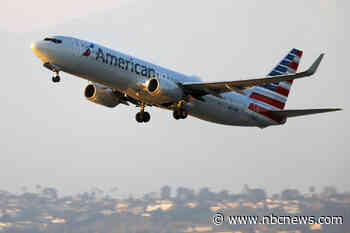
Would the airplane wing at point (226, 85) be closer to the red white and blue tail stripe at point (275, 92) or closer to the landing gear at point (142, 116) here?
the landing gear at point (142, 116)

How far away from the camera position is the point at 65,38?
125 feet

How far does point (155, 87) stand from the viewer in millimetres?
39188

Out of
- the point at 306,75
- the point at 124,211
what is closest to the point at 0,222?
the point at 124,211

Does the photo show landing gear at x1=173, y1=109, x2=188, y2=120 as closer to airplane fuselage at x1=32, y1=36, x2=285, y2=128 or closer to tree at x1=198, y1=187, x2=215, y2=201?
airplane fuselage at x1=32, y1=36, x2=285, y2=128

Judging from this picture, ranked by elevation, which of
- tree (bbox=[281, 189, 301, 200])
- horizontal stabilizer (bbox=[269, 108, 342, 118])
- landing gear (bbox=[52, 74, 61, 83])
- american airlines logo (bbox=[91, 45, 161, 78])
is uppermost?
american airlines logo (bbox=[91, 45, 161, 78])

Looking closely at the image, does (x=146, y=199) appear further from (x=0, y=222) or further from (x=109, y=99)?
(x=109, y=99)

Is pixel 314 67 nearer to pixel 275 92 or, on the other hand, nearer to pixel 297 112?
pixel 297 112

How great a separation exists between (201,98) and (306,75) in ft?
28.5

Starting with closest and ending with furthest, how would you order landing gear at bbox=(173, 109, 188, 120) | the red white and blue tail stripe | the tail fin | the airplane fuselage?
1. the airplane fuselage
2. landing gear at bbox=(173, 109, 188, 120)
3. the red white and blue tail stripe
4. the tail fin

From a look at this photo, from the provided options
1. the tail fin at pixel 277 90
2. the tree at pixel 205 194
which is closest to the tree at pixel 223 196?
the tree at pixel 205 194

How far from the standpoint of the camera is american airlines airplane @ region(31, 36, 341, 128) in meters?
37.6

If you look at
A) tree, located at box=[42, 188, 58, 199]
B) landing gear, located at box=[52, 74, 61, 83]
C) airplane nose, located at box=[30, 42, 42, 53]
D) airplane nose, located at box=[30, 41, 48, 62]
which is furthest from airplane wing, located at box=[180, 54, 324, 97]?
tree, located at box=[42, 188, 58, 199]

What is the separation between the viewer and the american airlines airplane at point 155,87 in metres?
37.6

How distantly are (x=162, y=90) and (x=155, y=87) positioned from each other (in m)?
0.53
